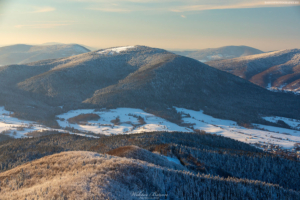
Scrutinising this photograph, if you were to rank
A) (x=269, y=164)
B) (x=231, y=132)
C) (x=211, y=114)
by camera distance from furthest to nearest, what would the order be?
(x=211, y=114), (x=231, y=132), (x=269, y=164)

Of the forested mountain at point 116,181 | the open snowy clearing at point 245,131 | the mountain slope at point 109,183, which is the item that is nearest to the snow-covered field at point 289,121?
the open snowy clearing at point 245,131

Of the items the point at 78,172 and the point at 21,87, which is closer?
the point at 78,172

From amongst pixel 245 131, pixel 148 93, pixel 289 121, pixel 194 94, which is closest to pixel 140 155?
pixel 245 131

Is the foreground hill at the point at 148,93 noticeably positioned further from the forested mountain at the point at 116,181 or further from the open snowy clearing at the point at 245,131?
the forested mountain at the point at 116,181

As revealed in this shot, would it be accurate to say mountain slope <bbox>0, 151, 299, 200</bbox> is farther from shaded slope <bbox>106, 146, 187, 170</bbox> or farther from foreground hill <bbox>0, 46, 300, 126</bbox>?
foreground hill <bbox>0, 46, 300, 126</bbox>

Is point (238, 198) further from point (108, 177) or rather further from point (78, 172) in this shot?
point (78, 172)

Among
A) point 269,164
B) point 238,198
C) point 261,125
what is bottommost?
point 261,125

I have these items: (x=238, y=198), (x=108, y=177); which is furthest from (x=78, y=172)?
(x=238, y=198)
